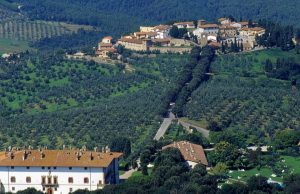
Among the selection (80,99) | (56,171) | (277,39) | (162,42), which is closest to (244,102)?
(80,99)

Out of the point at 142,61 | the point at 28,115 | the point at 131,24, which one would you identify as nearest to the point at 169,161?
the point at 28,115

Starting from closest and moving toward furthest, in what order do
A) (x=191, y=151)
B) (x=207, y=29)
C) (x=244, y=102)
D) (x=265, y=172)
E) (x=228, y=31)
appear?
(x=265, y=172) < (x=191, y=151) < (x=244, y=102) < (x=207, y=29) < (x=228, y=31)

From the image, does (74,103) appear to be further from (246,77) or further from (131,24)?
(131,24)

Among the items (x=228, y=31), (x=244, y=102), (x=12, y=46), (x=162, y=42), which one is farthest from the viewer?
(x=12, y=46)

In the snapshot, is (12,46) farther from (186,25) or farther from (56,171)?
(56,171)

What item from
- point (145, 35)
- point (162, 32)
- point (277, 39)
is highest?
point (162, 32)

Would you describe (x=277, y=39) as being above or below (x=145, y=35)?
above
